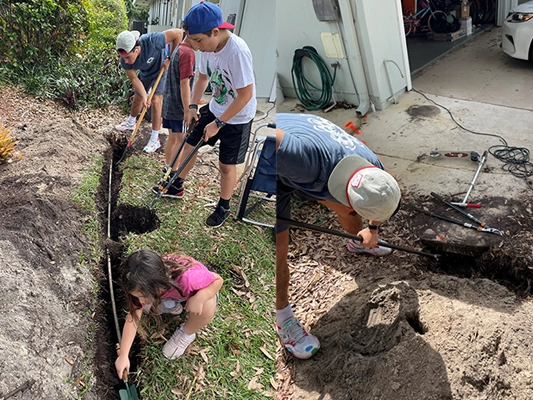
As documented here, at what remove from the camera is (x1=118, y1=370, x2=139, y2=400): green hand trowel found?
5.06 ft

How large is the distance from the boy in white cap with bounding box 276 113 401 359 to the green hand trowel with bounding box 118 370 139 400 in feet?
1.77

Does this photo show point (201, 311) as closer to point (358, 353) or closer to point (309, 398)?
point (309, 398)

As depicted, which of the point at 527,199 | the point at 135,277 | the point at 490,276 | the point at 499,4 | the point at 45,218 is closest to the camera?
the point at 135,277

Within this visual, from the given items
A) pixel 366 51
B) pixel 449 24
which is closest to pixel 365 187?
pixel 366 51

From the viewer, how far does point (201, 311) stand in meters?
1.54

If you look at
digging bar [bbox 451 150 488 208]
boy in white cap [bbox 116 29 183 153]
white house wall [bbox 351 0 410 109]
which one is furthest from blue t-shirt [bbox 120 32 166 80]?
white house wall [bbox 351 0 410 109]

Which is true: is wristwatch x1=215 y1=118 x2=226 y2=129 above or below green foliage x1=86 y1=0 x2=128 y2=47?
below

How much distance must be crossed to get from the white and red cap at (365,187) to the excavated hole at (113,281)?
2.50 ft

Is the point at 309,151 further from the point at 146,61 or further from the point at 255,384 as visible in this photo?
the point at 146,61

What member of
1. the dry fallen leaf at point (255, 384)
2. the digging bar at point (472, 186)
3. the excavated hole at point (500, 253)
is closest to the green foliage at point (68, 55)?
the dry fallen leaf at point (255, 384)

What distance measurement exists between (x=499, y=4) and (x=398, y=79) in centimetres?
452

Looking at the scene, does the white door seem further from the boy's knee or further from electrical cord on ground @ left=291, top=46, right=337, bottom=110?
the boy's knee

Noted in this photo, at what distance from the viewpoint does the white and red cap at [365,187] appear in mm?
1218

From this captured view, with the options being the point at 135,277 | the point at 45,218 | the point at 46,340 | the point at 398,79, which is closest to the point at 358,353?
the point at 135,277
